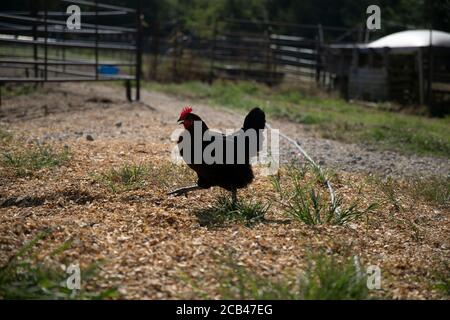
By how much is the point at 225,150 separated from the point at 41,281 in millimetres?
2059

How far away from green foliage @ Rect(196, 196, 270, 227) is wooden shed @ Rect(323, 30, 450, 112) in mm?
9412

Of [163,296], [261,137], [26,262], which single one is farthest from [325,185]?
[26,262]

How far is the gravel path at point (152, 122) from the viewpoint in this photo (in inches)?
267

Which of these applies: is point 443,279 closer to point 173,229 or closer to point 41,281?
point 173,229

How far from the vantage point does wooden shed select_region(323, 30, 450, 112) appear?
12797mm

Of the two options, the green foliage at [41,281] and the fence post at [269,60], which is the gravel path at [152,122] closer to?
the green foliage at [41,281]

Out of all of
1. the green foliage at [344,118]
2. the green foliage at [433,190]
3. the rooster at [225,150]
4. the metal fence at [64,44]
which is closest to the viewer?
the rooster at [225,150]

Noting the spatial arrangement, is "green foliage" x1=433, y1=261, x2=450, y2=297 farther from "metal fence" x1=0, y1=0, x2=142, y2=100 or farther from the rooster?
"metal fence" x1=0, y1=0, x2=142, y2=100

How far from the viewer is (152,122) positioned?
8.66 m

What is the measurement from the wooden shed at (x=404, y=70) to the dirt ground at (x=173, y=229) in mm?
6890

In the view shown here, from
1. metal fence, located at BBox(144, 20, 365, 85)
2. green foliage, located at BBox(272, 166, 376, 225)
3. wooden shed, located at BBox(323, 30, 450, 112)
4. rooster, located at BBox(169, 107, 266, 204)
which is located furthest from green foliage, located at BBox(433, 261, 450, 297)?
metal fence, located at BBox(144, 20, 365, 85)

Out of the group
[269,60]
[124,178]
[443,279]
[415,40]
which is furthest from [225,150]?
[269,60]

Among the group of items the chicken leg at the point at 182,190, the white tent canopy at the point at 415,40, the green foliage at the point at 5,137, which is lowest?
the chicken leg at the point at 182,190

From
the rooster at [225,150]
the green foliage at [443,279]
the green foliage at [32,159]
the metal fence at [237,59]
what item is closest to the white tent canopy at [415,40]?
the metal fence at [237,59]
